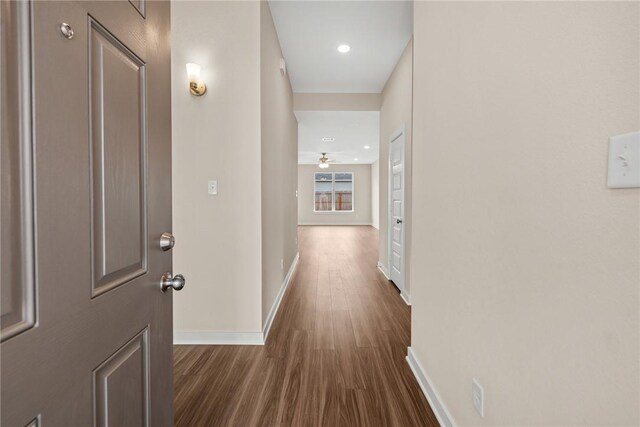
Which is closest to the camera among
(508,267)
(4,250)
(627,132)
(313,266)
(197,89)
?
(4,250)

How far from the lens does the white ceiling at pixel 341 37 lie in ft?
9.73

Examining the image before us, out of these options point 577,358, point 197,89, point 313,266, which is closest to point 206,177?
point 197,89

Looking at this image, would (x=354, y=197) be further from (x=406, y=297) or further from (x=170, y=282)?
(x=170, y=282)

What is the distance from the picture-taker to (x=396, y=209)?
4301mm

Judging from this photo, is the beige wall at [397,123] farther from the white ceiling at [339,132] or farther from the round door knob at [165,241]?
the round door knob at [165,241]

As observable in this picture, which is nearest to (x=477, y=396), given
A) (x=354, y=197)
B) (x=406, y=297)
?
(x=406, y=297)

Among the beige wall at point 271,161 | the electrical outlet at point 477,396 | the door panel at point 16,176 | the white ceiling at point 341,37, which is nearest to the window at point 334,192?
the white ceiling at point 341,37

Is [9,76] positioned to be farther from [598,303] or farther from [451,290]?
[451,290]

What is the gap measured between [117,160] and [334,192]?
13.0 meters

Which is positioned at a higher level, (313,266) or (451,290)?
(451,290)

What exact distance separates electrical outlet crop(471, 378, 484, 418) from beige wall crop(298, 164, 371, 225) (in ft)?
40.5

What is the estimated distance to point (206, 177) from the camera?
2.63 meters

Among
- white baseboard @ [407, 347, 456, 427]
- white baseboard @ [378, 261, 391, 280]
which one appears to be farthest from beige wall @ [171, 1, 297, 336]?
white baseboard @ [378, 261, 391, 280]

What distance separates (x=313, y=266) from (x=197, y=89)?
364 cm
